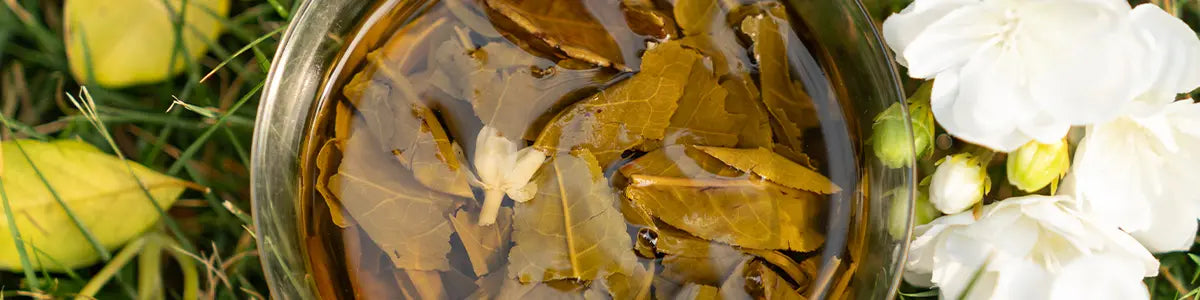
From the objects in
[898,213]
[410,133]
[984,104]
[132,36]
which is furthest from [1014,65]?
[132,36]

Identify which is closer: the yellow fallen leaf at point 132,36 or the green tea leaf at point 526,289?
the green tea leaf at point 526,289

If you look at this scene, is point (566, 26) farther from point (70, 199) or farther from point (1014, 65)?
point (70, 199)

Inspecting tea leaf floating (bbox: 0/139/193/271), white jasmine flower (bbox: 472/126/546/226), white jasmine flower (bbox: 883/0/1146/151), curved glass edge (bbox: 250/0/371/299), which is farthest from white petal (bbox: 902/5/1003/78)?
tea leaf floating (bbox: 0/139/193/271)

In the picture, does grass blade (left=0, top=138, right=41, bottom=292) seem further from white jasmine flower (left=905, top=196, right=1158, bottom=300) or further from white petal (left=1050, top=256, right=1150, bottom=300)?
white petal (left=1050, top=256, right=1150, bottom=300)

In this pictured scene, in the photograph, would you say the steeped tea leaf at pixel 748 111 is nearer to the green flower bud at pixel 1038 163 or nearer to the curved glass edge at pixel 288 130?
the green flower bud at pixel 1038 163

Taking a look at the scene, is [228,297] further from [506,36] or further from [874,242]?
[874,242]

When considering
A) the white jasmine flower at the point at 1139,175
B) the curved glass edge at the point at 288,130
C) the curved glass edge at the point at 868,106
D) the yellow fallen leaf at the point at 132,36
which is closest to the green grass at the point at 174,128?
the yellow fallen leaf at the point at 132,36
